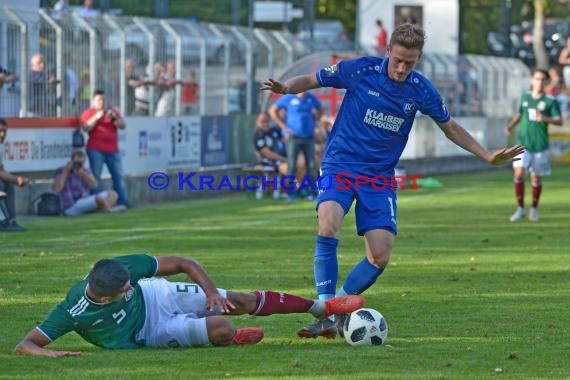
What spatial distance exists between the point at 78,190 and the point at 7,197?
122 inches

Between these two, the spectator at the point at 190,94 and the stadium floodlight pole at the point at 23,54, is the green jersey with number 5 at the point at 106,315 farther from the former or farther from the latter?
the spectator at the point at 190,94

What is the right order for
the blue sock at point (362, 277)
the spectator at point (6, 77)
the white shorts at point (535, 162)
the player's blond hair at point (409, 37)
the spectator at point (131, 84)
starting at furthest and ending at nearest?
the spectator at point (131, 84)
the spectator at point (6, 77)
the white shorts at point (535, 162)
the blue sock at point (362, 277)
the player's blond hair at point (409, 37)

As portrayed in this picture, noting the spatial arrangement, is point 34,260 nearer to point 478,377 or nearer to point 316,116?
point 478,377

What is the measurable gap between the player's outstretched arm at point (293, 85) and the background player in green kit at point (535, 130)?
11523 millimetres

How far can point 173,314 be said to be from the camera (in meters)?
9.56

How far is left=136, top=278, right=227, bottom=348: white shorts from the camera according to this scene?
9461 millimetres

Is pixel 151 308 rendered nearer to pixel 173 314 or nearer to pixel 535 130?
pixel 173 314

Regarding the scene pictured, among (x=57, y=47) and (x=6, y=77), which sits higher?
(x=57, y=47)

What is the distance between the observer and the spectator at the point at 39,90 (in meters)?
23.3

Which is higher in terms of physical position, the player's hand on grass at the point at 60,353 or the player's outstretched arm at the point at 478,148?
the player's outstretched arm at the point at 478,148

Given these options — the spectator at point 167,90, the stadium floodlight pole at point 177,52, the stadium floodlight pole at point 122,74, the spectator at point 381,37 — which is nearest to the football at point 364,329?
the stadium floodlight pole at point 122,74

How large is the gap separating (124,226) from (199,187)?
770 centimetres

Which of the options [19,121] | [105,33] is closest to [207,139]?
[105,33]

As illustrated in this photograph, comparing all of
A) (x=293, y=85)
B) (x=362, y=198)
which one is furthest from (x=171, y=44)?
(x=362, y=198)
